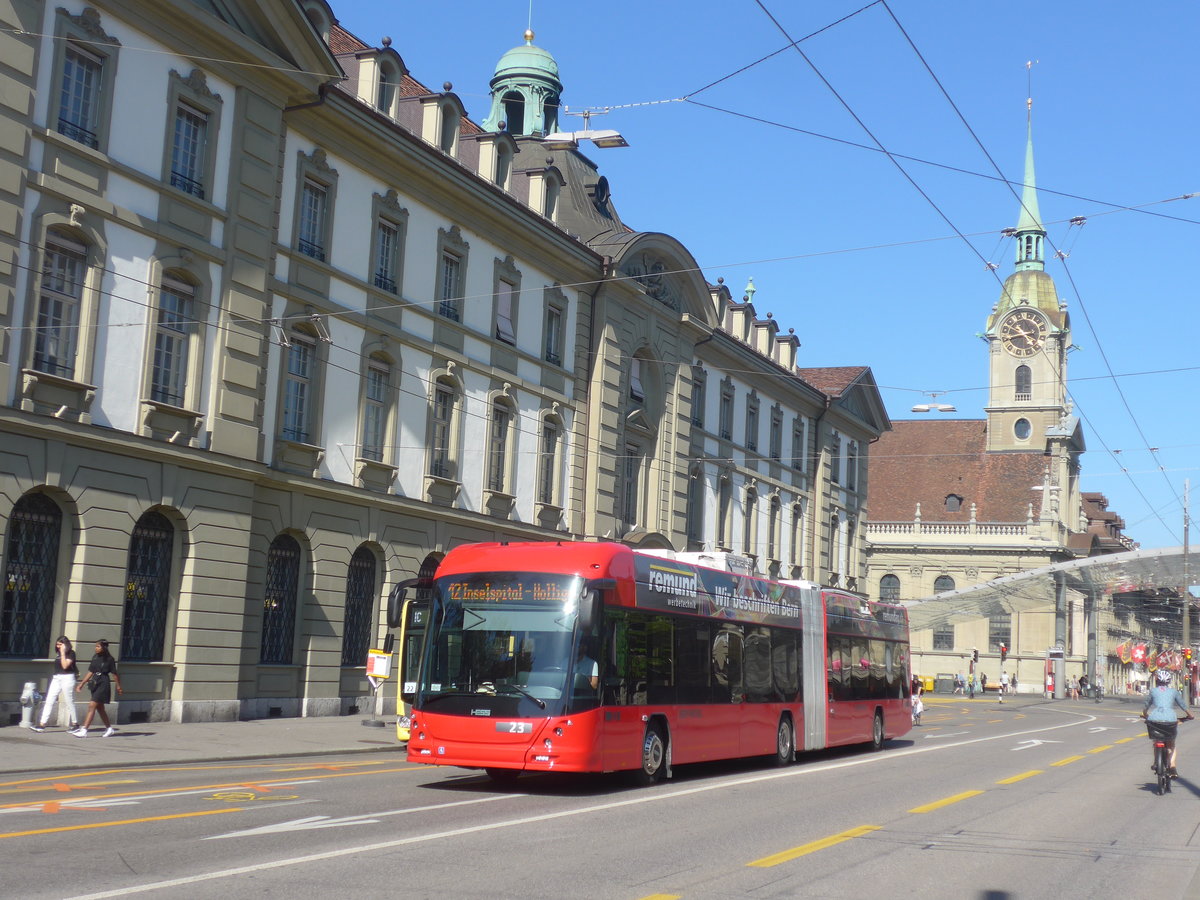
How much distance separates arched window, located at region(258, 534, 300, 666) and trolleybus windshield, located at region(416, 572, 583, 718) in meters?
11.4

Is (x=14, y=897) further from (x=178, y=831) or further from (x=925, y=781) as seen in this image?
(x=925, y=781)

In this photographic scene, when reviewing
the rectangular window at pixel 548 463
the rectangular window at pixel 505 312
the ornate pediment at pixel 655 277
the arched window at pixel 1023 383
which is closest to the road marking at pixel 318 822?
the rectangular window at pixel 505 312

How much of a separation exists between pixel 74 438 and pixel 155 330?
265 cm

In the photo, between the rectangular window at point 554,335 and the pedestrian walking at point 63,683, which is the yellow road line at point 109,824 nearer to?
the pedestrian walking at point 63,683

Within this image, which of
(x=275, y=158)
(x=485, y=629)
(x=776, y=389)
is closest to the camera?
(x=485, y=629)

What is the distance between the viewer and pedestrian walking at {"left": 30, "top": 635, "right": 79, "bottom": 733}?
68.7 feet

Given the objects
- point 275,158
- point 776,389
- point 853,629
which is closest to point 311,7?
point 275,158

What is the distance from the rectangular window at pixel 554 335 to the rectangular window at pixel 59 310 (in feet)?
53.9

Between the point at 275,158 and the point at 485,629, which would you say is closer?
the point at 485,629

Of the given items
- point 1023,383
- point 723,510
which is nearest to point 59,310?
point 723,510

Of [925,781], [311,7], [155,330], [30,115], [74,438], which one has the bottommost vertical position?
[925,781]

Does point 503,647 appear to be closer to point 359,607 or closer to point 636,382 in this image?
point 359,607

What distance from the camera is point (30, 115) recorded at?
21422 millimetres

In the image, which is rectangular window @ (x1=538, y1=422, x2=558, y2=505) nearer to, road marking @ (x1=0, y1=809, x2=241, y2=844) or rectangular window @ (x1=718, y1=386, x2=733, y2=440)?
rectangular window @ (x1=718, y1=386, x2=733, y2=440)
